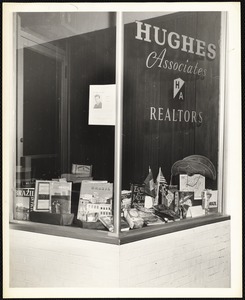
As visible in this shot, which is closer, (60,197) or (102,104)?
(102,104)

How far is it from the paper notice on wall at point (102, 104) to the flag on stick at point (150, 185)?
65 centimetres

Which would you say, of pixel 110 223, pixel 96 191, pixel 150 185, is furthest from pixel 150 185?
pixel 110 223

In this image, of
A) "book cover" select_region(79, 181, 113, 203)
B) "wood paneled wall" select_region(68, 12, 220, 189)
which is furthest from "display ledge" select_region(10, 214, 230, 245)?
"wood paneled wall" select_region(68, 12, 220, 189)

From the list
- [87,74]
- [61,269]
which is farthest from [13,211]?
[87,74]

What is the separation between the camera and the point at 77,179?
3545 millimetres

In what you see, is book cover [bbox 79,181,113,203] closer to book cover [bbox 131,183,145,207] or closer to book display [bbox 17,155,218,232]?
book display [bbox 17,155,218,232]

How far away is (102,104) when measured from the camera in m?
3.22

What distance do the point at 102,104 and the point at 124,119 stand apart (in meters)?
0.35

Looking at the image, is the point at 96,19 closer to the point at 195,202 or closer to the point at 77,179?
the point at 77,179

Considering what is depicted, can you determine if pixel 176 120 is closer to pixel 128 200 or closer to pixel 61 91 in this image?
pixel 128 200

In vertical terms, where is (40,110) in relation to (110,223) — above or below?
above

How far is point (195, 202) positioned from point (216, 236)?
1.01 ft

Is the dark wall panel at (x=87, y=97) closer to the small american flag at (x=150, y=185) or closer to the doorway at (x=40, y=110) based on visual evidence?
the doorway at (x=40, y=110)

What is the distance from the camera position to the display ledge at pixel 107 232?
3.03 m
